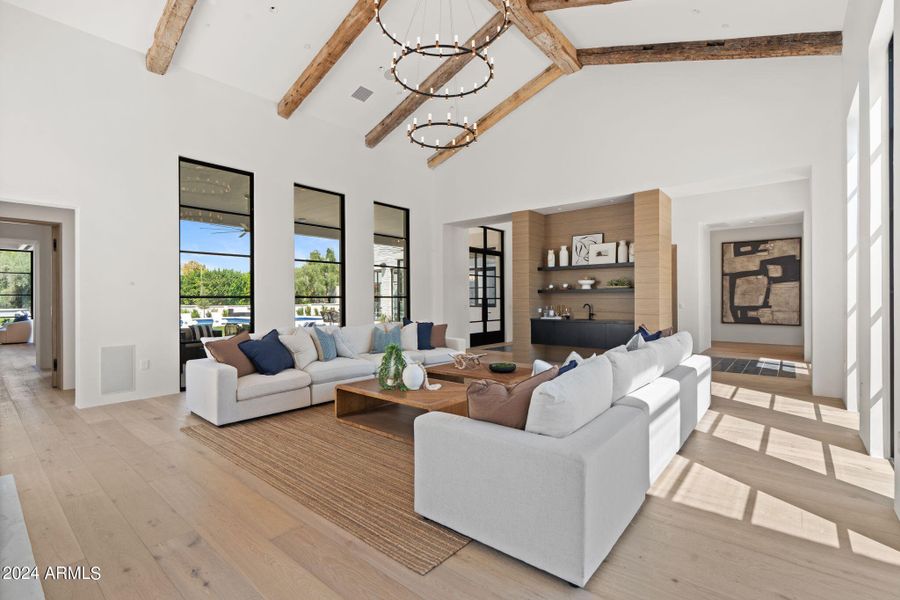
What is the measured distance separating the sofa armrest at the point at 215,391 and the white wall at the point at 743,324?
9744 mm

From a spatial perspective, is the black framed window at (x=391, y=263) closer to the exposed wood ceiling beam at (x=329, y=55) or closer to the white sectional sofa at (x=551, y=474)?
the exposed wood ceiling beam at (x=329, y=55)

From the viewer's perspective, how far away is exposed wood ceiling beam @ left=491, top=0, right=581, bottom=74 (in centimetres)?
511

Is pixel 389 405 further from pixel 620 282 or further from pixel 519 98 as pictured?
pixel 519 98

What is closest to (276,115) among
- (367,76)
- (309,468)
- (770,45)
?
(367,76)

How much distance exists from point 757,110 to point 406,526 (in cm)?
623

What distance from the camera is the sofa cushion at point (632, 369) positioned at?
2555mm

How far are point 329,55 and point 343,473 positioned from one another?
16.6ft

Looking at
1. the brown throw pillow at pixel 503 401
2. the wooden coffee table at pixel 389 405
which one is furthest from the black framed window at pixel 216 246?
the brown throw pillow at pixel 503 401

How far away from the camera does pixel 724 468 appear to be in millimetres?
3006

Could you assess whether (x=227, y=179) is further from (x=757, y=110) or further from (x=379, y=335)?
(x=757, y=110)

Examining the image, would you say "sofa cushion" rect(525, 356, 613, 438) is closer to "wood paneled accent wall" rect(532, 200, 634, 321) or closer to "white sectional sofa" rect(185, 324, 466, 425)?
"white sectional sofa" rect(185, 324, 466, 425)

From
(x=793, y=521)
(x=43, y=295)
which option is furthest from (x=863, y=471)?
(x=43, y=295)

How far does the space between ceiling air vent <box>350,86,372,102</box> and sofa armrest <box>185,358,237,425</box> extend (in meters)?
4.52

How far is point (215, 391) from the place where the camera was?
394 centimetres
